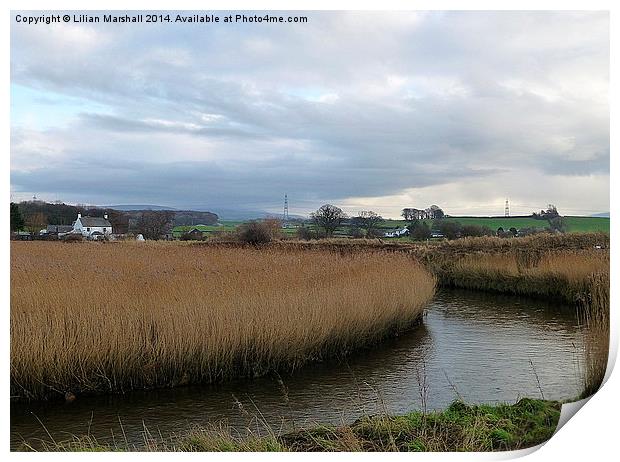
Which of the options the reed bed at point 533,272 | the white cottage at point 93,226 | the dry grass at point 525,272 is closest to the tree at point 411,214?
the reed bed at point 533,272

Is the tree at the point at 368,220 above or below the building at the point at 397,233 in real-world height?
above

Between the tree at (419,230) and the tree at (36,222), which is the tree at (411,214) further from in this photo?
the tree at (36,222)

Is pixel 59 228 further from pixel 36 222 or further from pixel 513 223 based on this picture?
pixel 513 223

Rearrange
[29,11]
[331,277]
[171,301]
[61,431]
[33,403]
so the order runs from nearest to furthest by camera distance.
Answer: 1. [29,11]
2. [61,431]
3. [33,403]
4. [171,301]
5. [331,277]

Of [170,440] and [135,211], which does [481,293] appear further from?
[170,440]

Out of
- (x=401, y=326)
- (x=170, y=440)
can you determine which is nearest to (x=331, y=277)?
(x=401, y=326)

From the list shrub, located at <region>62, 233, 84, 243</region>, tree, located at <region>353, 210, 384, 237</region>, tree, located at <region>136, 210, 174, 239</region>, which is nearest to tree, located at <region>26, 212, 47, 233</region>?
shrub, located at <region>62, 233, 84, 243</region>

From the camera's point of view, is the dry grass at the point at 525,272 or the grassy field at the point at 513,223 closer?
the grassy field at the point at 513,223
